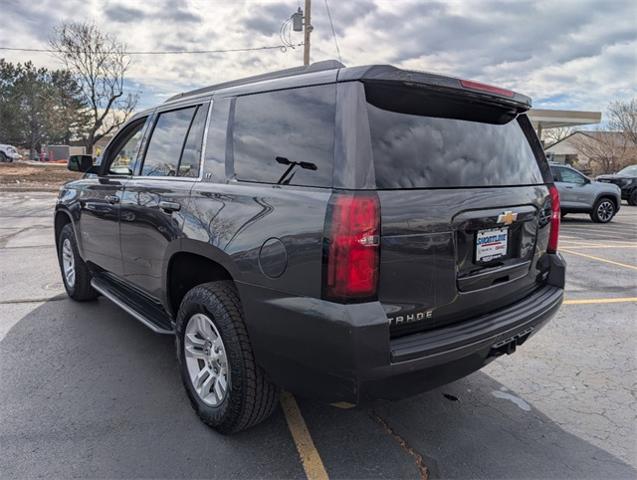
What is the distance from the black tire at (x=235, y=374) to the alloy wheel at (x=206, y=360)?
7 centimetres

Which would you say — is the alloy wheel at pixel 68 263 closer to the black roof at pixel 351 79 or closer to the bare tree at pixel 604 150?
the black roof at pixel 351 79

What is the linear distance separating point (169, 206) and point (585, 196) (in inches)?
537

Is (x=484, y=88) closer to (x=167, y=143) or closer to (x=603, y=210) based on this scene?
(x=167, y=143)

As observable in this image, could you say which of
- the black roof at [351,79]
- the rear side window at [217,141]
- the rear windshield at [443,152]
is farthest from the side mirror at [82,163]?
the rear windshield at [443,152]

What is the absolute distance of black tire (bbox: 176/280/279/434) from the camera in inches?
97.7

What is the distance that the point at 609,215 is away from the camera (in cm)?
1387

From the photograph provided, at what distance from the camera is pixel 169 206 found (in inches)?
121

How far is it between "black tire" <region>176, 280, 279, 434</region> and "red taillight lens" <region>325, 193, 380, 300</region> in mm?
693

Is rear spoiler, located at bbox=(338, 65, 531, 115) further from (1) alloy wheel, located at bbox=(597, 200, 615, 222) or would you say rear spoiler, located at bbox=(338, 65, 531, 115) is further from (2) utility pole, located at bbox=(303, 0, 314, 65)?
(2) utility pole, located at bbox=(303, 0, 314, 65)

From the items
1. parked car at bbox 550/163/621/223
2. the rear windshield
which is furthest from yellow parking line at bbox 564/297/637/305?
parked car at bbox 550/163/621/223

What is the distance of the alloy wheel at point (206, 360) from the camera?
270 cm

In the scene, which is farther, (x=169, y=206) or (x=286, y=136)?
(x=169, y=206)

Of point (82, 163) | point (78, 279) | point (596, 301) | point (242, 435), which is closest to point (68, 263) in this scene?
point (78, 279)

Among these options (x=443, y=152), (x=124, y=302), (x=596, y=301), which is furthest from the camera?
(x=596, y=301)
